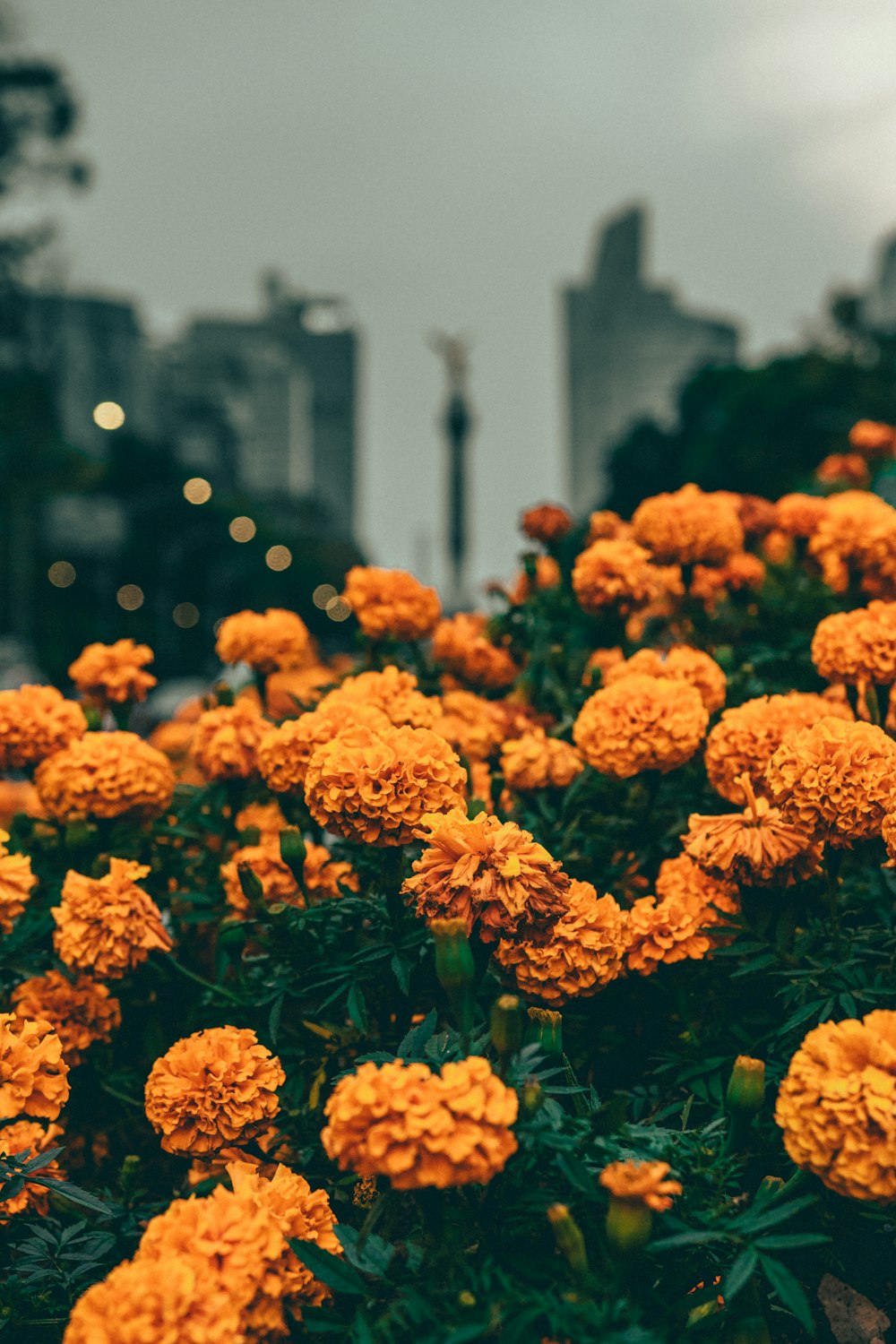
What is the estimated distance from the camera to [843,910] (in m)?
2.25

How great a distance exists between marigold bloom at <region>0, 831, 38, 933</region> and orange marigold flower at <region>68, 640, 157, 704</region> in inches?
35.2

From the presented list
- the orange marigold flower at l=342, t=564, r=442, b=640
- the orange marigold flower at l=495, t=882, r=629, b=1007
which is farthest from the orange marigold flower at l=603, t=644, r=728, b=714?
the orange marigold flower at l=495, t=882, r=629, b=1007

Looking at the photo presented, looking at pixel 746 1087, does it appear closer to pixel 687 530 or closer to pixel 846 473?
pixel 687 530

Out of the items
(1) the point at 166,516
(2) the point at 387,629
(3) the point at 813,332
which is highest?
(3) the point at 813,332

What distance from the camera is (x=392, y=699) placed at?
259 cm

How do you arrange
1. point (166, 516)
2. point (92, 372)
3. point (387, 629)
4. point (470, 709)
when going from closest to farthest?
point (470, 709) → point (387, 629) → point (166, 516) → point (92, 372)

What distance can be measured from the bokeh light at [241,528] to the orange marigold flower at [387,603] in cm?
3803

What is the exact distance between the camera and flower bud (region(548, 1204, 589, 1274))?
4.72ft

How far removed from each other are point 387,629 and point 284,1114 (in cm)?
137

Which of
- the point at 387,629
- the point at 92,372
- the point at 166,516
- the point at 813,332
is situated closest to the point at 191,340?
the point at 92,372

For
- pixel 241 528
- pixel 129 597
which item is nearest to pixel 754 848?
pixel 129 597

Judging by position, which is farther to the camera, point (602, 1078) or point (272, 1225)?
point (602, 1078)

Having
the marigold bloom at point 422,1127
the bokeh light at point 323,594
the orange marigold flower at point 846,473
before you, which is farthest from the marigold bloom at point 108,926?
the bokeh light at point 323,594

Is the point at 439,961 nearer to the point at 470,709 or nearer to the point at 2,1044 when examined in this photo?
the point at 2,1044
